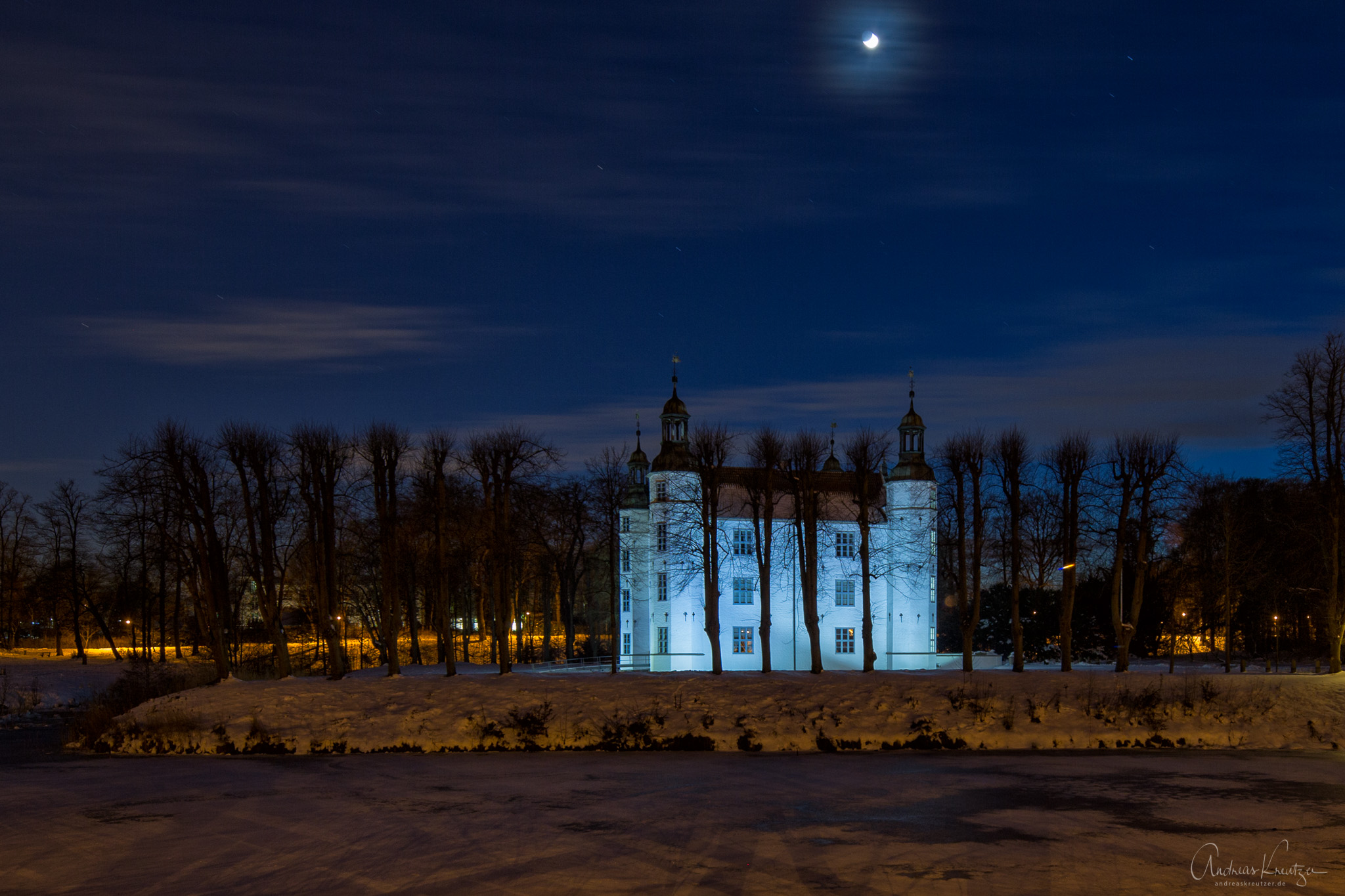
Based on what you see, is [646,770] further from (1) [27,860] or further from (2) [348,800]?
(1) [27,860]

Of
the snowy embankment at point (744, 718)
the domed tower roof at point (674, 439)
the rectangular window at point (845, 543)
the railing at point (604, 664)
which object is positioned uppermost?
the domed tower roof at point (674, 439)

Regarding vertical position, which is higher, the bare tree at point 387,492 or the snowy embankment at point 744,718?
the bare tree at point 387,492

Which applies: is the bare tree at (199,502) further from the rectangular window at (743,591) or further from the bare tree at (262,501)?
the rectangular window at (743,591)

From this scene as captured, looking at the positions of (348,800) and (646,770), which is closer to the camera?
(348,800)

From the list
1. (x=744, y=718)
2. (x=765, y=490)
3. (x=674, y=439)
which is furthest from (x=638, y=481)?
(x=744, y=718)

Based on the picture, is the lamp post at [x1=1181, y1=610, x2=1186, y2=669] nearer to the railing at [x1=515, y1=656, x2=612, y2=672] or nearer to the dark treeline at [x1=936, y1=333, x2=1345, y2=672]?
the dark treeline at [x1=936, y1=333, x2=1345, y2=672]

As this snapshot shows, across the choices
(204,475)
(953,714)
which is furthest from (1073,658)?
(204,475)

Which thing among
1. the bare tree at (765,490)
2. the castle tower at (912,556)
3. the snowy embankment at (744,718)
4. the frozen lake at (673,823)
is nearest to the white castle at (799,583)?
the castle tower at (912,556)

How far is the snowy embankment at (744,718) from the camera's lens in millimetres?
21562

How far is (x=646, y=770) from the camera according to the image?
18438 millimetres

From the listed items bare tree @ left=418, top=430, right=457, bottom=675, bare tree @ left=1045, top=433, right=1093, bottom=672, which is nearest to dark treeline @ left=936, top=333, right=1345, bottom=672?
bare tree @ left=1045, top=433, right=1093, bottom=672

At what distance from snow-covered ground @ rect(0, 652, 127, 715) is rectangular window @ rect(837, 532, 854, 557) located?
32.9 metres

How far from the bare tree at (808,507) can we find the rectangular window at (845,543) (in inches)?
476

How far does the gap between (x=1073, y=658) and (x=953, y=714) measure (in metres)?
29.0
